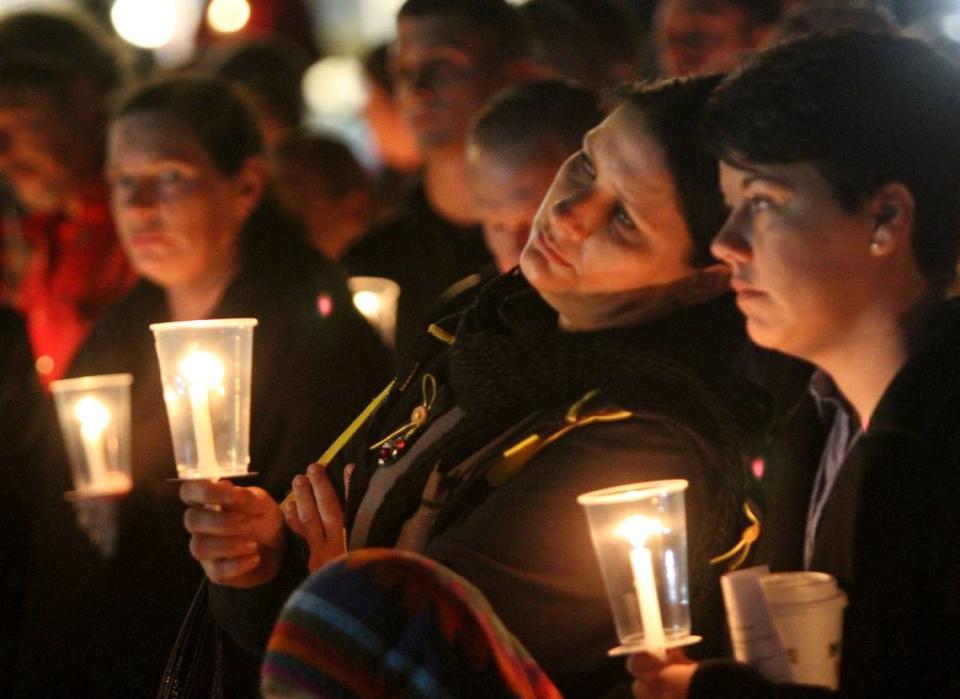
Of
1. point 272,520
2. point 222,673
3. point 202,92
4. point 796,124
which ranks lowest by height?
point 222,673

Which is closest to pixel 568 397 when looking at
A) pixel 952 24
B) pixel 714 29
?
pixel 714 29

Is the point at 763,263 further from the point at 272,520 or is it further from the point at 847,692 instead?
the point at 272,520

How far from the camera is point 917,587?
237 centimetres

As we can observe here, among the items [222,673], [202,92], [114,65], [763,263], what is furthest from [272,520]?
[114,65]

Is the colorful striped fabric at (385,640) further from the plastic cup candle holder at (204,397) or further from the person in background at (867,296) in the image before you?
the plastic cup candle holder at (204,397)

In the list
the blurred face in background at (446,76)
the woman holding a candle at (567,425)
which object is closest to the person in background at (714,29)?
the blurred face in background at (446,76)

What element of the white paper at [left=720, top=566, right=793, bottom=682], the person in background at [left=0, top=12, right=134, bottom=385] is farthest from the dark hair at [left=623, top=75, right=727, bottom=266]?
the person in background at [left=0, top=12, right=134, bottom=385]

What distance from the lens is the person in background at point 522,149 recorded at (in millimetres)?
4035

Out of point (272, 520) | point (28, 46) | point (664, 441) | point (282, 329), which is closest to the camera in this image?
point (664, 441)

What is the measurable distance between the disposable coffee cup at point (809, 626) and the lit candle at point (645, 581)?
0.16 metres

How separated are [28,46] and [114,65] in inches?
12.1

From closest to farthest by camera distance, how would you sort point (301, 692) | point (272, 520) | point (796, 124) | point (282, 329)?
point (301, 692)
point (796, 124)
point (272, 520)
point (282, 329)

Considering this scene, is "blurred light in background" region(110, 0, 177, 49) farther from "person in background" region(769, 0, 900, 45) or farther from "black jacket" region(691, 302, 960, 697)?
"black jacket" region(691, 302, 960, 697)

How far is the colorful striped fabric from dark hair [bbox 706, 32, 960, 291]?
0.87 metres
